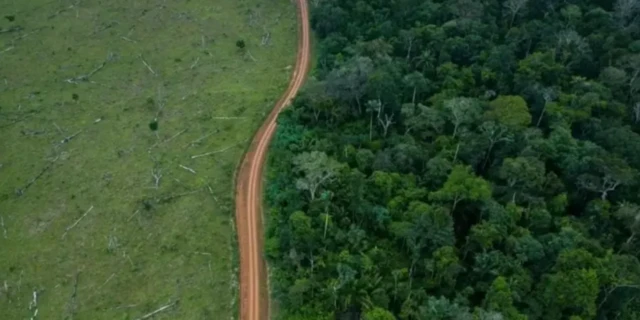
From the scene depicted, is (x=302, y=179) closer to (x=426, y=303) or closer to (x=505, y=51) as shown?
(x=426, y=303)

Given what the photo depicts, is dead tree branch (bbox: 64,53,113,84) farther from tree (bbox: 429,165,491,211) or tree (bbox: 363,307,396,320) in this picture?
tree (bbox: 363,307,396,320)

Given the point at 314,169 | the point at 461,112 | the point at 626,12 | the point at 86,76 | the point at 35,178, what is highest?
the point at 626,12

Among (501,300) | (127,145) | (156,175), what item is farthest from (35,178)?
(501,300)

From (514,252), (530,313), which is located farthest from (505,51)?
(530,313)

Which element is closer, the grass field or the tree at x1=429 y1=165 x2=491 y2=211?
the tree at x1=429 y1=165 x2=491 y2=211

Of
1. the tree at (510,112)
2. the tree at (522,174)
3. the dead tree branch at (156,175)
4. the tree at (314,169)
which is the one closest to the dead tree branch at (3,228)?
the dead tree branch at (156,175)

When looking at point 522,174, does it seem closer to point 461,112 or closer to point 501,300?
point 461,112

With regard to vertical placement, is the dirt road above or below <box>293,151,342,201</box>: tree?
below

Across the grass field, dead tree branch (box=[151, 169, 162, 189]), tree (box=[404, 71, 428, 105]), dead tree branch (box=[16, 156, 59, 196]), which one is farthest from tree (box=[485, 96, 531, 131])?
dead tree branch (box=[16, 156, 59, 196])
